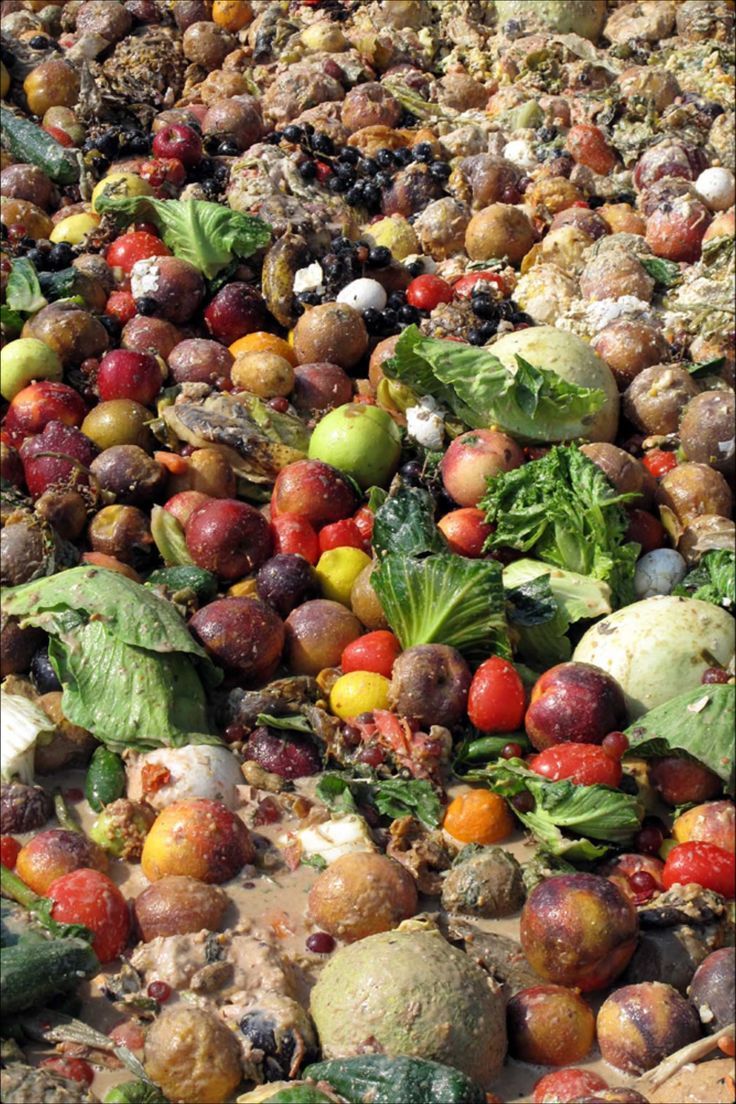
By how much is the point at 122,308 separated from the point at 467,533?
3394mm

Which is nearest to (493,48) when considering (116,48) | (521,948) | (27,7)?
(116,48)

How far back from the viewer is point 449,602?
22.1 ft

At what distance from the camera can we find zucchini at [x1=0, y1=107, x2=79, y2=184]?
10.7 meters

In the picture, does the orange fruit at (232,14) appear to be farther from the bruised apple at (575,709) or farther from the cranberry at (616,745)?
the cranberry at (616,745)

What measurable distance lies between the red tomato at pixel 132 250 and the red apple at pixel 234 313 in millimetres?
710

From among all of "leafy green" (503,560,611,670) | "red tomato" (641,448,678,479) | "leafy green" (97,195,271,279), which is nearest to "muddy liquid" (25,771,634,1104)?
"leafy green" (503,560,611,670)

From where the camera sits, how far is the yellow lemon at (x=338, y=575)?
7391mm

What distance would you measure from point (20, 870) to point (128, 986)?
0.80 m

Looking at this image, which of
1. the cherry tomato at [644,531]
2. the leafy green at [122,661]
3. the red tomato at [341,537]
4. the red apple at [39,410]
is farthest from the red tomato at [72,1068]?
the red apple at [39,410]

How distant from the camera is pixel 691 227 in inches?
374

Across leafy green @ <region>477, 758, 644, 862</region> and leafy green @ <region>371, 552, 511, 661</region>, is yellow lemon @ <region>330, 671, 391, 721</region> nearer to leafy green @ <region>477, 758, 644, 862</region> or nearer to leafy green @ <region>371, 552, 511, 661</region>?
leafy green @ <region>371, 552, 511, 661</region>

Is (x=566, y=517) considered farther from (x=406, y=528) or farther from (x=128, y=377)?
(x=128, y=377)

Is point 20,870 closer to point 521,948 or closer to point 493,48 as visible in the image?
point 521,948

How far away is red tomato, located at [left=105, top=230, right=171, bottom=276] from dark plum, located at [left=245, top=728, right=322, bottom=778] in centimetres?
447
